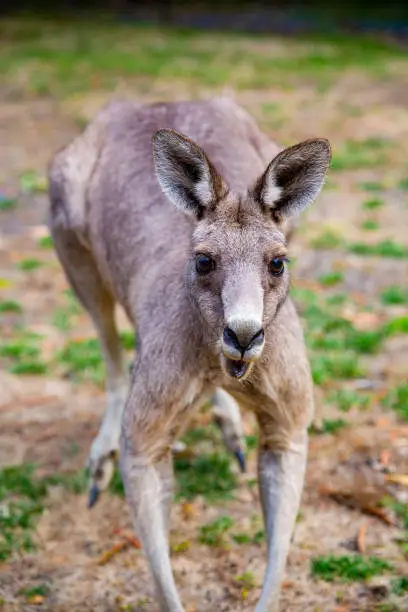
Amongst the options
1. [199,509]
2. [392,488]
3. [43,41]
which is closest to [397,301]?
[392,488]

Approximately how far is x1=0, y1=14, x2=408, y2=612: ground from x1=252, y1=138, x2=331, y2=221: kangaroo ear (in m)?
1.42

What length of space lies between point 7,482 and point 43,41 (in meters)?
13.9

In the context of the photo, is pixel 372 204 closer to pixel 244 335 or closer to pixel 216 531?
pixel 216 531

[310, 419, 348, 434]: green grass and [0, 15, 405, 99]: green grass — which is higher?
[0, 15, 405, 99]: green grass

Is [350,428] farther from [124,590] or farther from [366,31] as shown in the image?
[366,31]

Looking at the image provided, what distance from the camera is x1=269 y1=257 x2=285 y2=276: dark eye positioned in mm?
2855

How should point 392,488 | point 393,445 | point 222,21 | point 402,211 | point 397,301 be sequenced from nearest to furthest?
point 392,488 → point 393,445 → point 397,301 → point 402,211 → point 222,21

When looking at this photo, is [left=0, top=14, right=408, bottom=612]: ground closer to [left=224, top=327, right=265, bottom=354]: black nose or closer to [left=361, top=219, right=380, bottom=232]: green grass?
[left=361, top=219, right=380, bottom=232]: green grass

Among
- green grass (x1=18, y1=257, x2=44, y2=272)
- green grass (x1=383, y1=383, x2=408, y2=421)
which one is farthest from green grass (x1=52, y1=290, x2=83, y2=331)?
green grass (x1=383, y1=383, x2=408, y2=421)

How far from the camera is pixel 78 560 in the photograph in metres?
3.74

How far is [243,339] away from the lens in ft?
8.44

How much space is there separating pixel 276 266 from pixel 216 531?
1424mm

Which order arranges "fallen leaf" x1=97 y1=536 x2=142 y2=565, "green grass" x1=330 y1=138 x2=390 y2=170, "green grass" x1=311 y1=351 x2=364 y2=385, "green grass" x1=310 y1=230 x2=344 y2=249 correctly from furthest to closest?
1. "green grass" x1=330 y1=138 x2=390 y2=170
2. "green grass" x1=310 y1=230 x2=344 y2=249
3. "green grass" x1=311 y1=351 x2=364 y2=385
4. "fallen leaf" x1=97 y1=536 x2=142 y2=565

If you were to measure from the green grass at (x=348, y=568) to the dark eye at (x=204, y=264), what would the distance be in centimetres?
135
